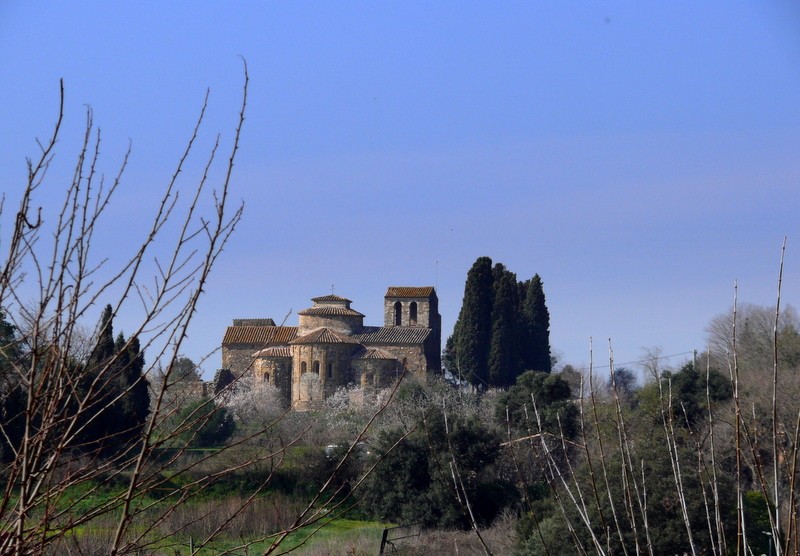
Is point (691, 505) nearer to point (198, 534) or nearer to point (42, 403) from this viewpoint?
point (198, 534)

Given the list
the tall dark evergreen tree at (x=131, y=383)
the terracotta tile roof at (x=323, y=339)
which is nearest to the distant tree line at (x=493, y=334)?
the terracotta tile roof at (x=323, y=339)

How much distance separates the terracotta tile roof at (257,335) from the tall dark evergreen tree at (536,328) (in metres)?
11.1

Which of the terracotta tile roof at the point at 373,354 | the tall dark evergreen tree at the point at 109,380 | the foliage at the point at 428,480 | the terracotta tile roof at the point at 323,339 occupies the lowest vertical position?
the foliage at the point at 428,480

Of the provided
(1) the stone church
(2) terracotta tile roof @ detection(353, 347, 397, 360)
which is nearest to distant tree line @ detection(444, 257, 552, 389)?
(1) the stone church

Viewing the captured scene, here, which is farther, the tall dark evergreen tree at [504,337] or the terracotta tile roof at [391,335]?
the terracotta tile roof at [391,335]

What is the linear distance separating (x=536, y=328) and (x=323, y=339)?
9.22 meters

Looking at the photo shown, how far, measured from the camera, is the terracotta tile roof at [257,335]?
4472 cm

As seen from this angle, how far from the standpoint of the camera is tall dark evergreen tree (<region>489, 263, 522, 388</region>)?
1547 inches

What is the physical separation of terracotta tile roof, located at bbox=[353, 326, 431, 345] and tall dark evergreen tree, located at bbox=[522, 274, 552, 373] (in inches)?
203

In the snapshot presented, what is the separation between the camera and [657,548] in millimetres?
13539

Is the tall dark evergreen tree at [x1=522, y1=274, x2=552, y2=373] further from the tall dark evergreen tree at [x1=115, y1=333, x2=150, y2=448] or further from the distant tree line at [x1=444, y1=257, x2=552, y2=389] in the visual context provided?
the tall dark evergreen tree at [x1=115, y1=333, x2=150, y2=448]

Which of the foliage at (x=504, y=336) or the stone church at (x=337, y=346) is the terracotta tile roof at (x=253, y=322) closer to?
the stone church at (x=337, y=346)

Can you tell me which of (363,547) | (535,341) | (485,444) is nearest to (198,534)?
(363,547)

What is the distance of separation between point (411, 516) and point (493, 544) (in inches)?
120
